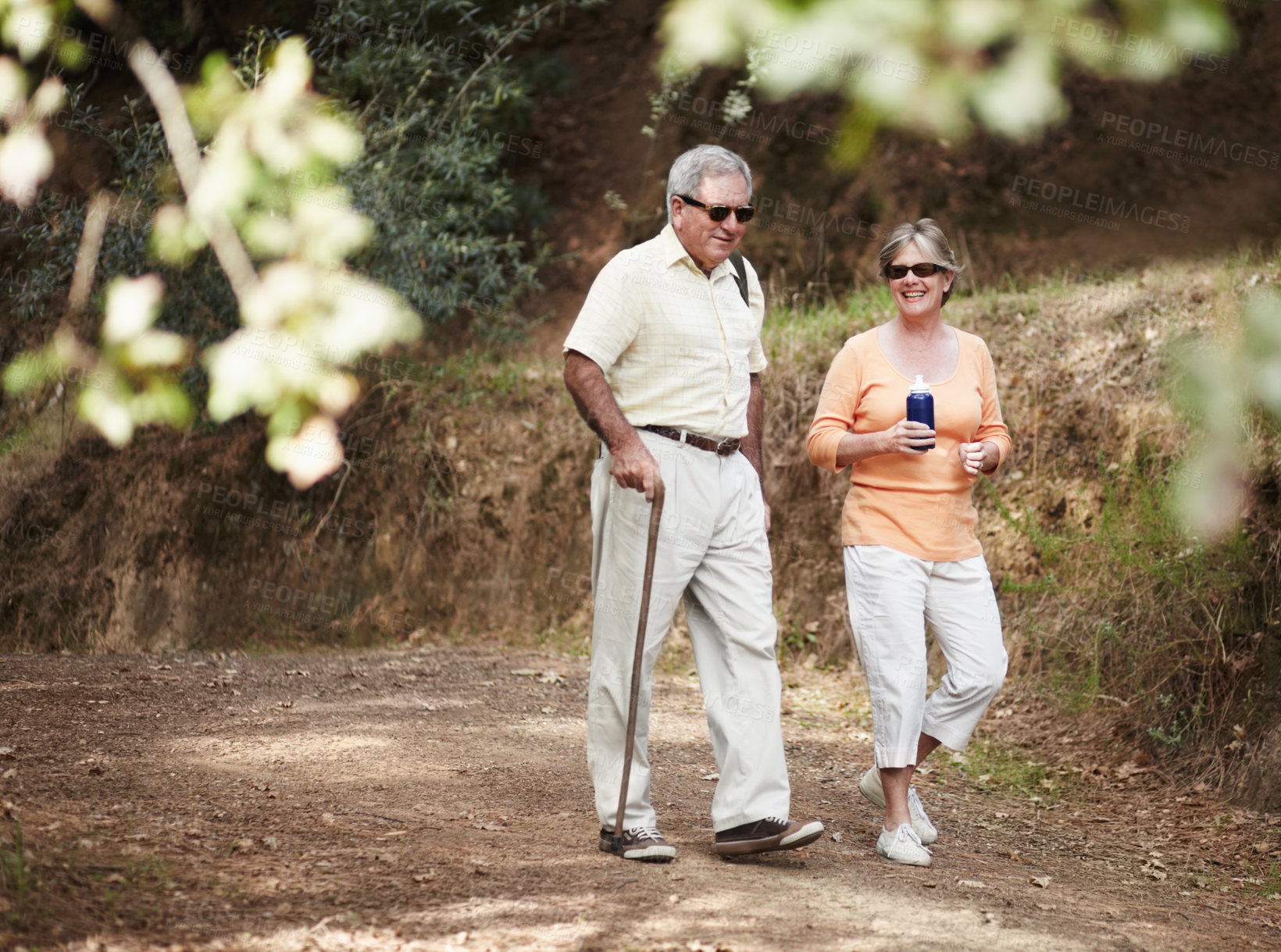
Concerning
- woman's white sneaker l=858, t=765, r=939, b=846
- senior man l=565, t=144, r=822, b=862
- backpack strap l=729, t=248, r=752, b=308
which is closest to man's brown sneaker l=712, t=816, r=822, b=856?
senior man l=565, t=144, r=822, b=862

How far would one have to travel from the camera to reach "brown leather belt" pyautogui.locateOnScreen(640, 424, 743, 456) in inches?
148

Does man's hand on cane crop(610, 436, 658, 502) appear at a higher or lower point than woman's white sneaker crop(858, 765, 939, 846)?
higher

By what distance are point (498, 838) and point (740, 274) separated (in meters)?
2.03

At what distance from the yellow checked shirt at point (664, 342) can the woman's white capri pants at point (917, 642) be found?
2.37 ft

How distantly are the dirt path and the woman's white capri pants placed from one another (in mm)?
466

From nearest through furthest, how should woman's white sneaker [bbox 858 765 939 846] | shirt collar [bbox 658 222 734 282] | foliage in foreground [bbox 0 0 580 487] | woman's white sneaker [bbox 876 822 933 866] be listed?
1. shirt collar [bbox 658 222 734 282]
2. woman's white sneaker [bbox 876 822 933 866]
3. woman's white sneaker [bbox 858 765 939 846]
4. foliage in foreground [bbox 0 0 580 487]

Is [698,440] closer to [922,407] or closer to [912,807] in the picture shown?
[922,407]

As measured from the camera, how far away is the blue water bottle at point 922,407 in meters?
3.90

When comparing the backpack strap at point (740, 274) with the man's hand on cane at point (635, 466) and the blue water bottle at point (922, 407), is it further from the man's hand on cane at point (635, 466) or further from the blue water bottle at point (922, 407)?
the man's hand on cane at point (635, 466)

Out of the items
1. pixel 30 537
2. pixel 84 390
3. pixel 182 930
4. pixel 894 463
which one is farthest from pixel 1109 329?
pixel 30 537

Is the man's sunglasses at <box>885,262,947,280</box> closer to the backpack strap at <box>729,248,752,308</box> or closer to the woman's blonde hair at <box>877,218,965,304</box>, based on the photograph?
the woman's blonde hair at <box>877,218,965,304</box>

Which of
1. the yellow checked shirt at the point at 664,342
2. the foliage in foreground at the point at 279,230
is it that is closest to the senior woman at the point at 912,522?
the yellow checked shirt at the point at 664,342

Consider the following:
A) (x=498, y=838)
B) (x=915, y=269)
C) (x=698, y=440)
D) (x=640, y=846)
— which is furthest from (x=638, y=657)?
(x=915, y=269)

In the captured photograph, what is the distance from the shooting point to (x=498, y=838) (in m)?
3.92
